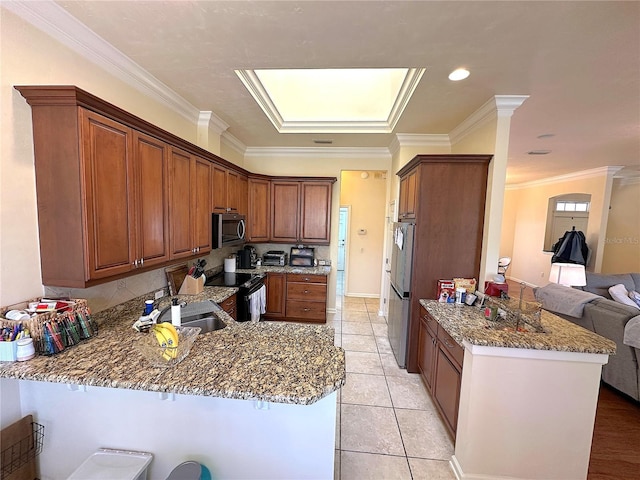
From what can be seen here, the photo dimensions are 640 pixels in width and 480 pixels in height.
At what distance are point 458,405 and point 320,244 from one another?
2954 millimetres

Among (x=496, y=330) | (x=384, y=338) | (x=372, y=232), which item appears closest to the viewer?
(x=496, y=330)

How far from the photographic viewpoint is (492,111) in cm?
257

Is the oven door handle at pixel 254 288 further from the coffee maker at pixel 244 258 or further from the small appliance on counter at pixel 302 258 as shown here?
the small appliance on counter at pixel 302 258

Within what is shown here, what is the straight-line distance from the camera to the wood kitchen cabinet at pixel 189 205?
2.21 meters

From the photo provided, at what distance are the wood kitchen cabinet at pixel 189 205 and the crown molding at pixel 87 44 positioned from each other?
0.62 m

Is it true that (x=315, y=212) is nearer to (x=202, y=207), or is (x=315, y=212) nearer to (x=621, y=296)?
(x=202, y=207)

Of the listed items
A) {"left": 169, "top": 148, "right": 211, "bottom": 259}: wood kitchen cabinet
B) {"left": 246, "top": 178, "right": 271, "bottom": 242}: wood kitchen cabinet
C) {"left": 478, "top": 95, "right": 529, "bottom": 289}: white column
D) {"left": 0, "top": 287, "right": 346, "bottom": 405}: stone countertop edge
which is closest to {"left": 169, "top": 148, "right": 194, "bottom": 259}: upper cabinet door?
{"left": 169, "top": 148, "right": 211, "bottom": 259}: wood kitchen cabinet

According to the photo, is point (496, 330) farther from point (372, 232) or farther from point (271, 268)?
point (372, 232)

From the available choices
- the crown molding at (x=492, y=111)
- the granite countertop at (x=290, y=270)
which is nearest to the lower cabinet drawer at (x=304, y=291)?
the granite countertop at (x=290, y=270)

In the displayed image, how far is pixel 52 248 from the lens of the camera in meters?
1.50

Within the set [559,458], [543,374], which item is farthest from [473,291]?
[559,458]

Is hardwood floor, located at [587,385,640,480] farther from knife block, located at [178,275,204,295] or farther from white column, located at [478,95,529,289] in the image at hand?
knife block, located at [178,275,204,295]

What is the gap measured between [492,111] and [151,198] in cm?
316

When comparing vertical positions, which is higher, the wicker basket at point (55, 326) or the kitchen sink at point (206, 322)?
the wicker basket at point (55, 326)
